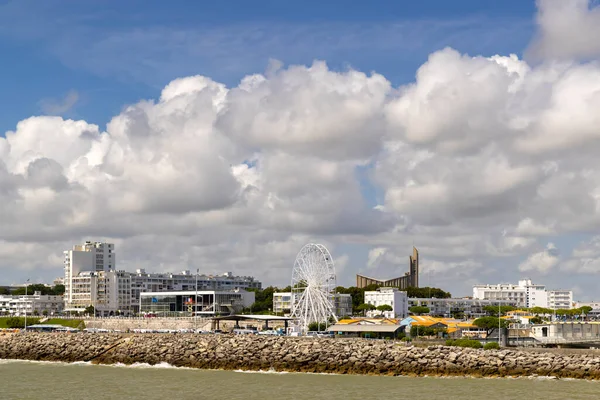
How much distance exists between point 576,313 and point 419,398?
164 meters

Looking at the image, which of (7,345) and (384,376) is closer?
(384,376)

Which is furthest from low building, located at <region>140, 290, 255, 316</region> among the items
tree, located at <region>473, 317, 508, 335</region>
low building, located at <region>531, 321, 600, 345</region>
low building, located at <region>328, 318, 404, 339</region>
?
low building, located at <region>531, 321, 600, 345</region>

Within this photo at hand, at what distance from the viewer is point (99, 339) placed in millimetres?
81000

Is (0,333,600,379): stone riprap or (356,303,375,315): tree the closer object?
(0,333,600,379): stone riprap

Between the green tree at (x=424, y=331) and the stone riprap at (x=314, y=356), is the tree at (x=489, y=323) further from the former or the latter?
the stone riprap at (x=314, y=356)

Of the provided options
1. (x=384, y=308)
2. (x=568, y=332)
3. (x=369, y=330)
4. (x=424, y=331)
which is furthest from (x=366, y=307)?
(x=369, y=330)

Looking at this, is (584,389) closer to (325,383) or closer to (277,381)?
(325,383)

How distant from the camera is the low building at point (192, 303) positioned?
16712 cm

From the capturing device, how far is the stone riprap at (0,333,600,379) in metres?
58.2

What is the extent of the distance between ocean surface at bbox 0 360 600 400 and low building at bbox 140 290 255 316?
104m

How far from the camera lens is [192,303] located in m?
167

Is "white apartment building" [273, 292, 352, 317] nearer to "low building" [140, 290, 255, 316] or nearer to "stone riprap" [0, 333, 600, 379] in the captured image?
"low building" [140, 290, 255, 316]

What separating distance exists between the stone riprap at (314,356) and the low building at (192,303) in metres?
86.0

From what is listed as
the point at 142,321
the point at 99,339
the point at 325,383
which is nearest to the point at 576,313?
the point at 142,321
